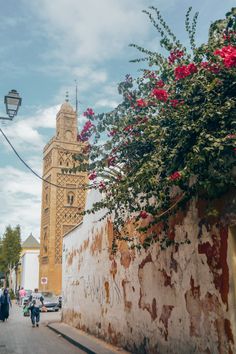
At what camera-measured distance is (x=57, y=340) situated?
473 inches

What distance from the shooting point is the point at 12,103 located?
32.2 feet

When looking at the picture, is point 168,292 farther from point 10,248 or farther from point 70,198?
point 10,248

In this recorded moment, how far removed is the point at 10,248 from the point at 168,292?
5000 centimetres

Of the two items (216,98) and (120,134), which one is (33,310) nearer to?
(120,134)

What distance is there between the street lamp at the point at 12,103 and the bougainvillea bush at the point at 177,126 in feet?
10.8

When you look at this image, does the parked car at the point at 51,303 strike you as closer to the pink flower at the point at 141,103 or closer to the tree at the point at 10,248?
the pink flower at the point at 141,103

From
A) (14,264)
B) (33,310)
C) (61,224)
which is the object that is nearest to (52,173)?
(61,224)

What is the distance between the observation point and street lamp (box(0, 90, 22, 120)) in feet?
32.0

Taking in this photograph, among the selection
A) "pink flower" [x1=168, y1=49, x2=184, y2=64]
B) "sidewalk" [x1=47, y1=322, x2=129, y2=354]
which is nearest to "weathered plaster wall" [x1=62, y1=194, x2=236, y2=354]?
"sidewalk" [x1=47, y1=322, x2=129, y2=354]

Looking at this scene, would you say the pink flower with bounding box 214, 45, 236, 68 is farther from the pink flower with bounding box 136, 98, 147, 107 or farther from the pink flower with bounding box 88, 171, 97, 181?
the pink flower with bounding box 88, 171, 97, 181

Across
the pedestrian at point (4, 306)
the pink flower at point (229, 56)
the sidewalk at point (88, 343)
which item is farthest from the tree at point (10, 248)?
the pink flower at point (229, 56)

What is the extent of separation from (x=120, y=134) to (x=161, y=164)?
150cm

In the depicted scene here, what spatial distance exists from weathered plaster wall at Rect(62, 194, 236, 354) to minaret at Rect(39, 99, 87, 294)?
35628 millimetres

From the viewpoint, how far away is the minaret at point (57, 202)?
160ft
